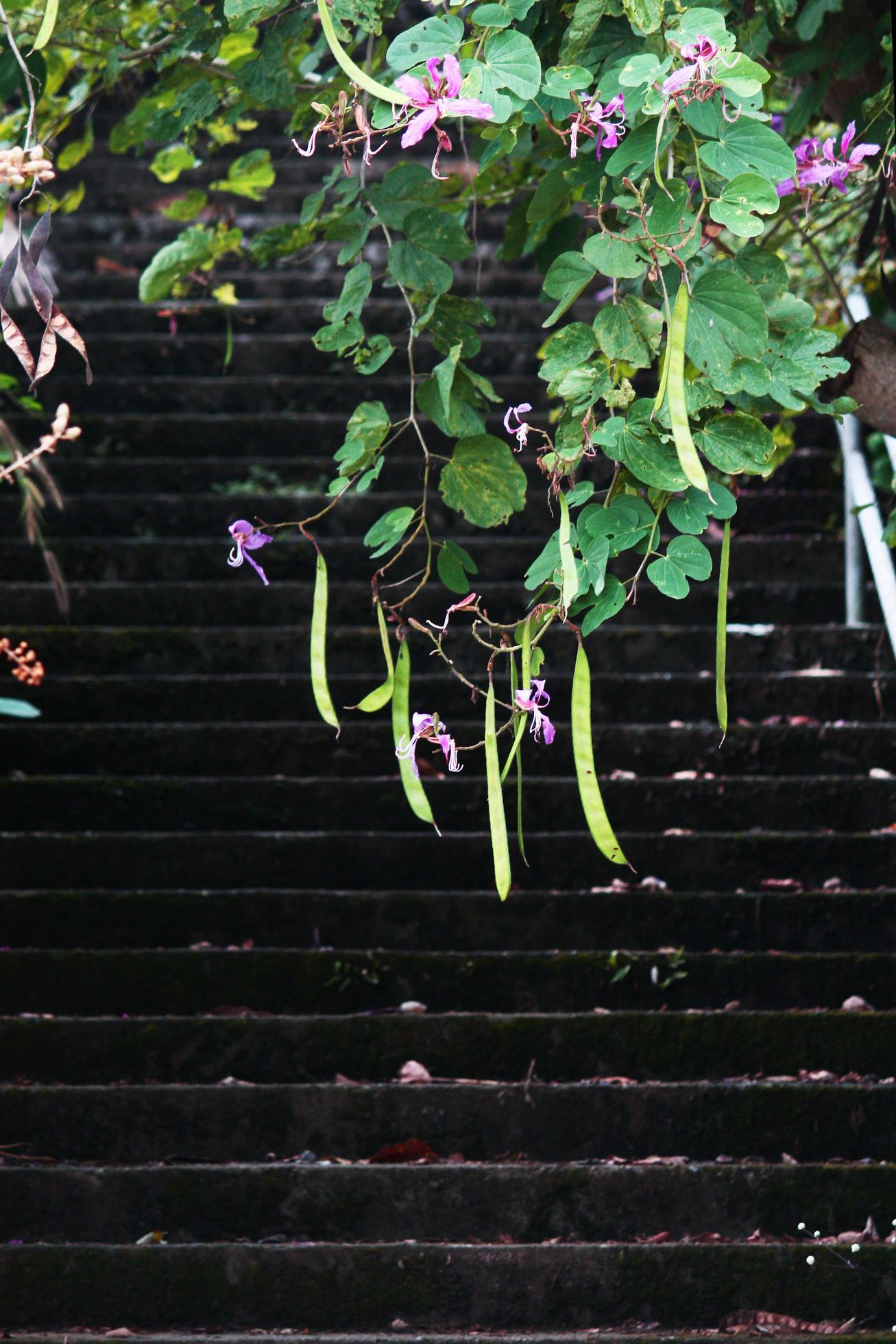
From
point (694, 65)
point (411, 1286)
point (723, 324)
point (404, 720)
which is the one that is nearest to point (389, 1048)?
point (411, 1286)

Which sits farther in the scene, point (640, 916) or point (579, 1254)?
point (640, 916)

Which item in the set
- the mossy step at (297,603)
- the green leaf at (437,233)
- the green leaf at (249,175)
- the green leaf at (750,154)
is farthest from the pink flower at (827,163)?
the mossy step at (297,603)

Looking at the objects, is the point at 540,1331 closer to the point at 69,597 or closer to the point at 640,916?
the point at 640,916

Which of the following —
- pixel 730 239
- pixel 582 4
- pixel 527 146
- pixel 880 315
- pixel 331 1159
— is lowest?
pixel 331 1159

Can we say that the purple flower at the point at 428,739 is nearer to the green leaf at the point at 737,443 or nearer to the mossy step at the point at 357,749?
the green leaf at the point at 737,443

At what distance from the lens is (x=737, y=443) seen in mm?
1272

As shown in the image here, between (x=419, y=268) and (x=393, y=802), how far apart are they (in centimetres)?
138

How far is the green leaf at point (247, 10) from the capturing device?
1.32 meters

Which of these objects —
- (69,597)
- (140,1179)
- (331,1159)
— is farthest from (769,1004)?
(69,597)

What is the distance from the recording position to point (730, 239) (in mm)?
1897

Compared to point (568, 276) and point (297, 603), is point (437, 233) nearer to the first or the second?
point (568, 276)

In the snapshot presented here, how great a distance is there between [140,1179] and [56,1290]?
197mm

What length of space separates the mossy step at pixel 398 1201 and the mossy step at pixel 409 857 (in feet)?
2.38

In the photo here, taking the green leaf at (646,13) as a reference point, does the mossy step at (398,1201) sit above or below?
below
